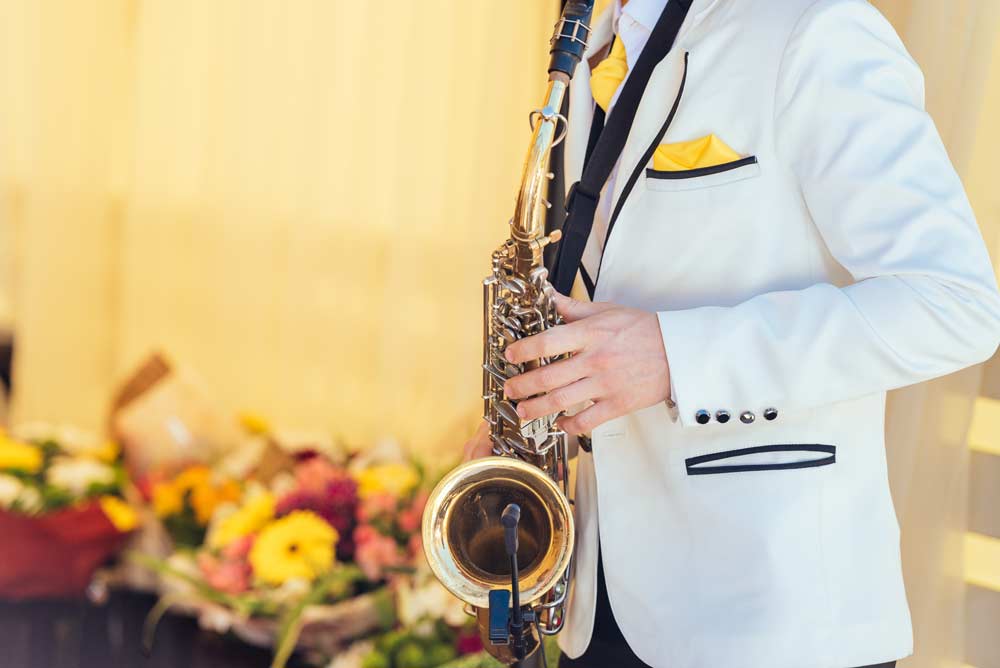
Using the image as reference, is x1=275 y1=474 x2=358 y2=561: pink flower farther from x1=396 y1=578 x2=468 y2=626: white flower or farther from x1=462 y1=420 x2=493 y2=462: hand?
x1=462 y1=420 x2=493 y2=462: hand

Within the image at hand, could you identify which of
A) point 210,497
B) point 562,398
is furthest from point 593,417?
point 210,497

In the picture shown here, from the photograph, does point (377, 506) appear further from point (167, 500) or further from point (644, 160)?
point (644, 160)

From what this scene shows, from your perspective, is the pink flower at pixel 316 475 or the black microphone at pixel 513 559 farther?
the pink flower at pixel 316 475

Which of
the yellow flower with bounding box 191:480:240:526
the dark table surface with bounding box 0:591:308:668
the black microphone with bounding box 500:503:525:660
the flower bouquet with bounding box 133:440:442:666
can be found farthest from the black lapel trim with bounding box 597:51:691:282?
the yellow flower with bounding box 191:480:240:526

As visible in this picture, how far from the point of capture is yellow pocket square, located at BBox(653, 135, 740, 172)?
1.26m

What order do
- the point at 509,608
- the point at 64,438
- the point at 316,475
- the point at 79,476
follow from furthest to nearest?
the point at 64,438
the point at 79,476
the point at 316,475
the point at 509,608

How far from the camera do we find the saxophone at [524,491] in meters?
1.42

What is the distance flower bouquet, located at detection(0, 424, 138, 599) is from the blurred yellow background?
3.61 feet

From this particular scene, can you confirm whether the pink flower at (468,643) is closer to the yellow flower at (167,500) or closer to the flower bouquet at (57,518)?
the yellow flower at (167,500)

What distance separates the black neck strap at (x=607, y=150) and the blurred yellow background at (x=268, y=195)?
2.11m

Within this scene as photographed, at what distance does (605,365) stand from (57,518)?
2860 millimetres

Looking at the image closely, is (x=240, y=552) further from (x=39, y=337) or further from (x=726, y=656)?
(x=39, y=337)

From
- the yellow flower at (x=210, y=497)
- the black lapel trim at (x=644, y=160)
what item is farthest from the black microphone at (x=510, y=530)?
the yellow flower at (x=210, y=497)

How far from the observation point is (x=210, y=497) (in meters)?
Result: 3.49
